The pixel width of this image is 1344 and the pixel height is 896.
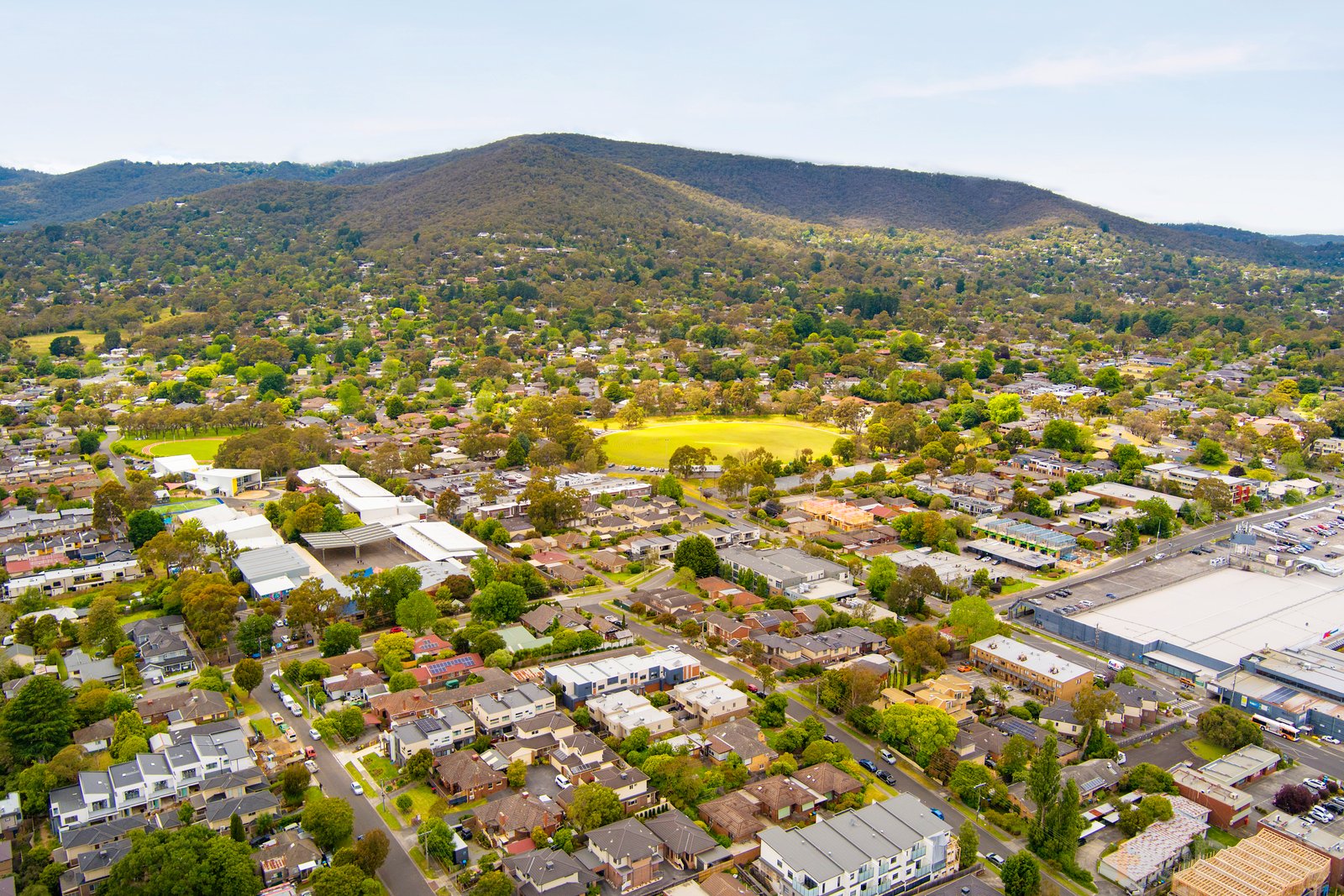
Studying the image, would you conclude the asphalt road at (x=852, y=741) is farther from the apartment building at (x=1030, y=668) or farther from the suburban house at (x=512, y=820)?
the suburban house at (x=512, y=820)

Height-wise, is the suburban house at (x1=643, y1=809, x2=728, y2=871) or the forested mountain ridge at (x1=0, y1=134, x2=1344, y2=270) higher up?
the forested mountain ridge at (x1=0, y1=134, x2=1344, y2=270)

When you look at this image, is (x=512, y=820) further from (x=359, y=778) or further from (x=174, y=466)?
(x=174, y=466)

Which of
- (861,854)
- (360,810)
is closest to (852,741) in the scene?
(861,854)

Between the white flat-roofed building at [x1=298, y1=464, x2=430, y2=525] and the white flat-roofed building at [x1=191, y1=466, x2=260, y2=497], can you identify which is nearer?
the white flat-roofed building at [x1=298, y1=464, x2=430, y2=525]

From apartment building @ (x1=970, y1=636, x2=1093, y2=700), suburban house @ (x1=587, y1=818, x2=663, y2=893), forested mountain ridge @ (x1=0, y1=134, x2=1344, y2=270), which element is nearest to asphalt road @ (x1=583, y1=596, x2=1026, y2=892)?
apartment building @ (x1=970, y1=636, x2=1093, y2=700)

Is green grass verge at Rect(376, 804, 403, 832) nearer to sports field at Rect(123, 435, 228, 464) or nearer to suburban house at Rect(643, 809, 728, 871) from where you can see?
suburban house at Rect(643, 809, 728, 871)

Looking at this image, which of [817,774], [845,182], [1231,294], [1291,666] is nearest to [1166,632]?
[1291,666]

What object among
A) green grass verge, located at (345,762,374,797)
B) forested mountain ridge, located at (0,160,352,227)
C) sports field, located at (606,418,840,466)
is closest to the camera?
green grass verge, located at (345,762,374,797)
